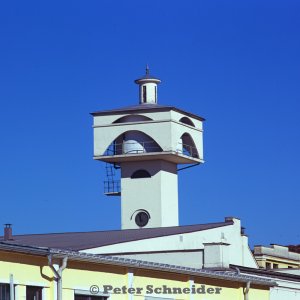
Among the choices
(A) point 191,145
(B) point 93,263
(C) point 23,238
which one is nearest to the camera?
(B) point 93,263

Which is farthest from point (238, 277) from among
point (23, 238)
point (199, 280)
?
point (23, 238)

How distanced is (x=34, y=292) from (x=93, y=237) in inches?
1163

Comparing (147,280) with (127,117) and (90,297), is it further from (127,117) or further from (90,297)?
(127,117)

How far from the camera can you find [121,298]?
38.8m

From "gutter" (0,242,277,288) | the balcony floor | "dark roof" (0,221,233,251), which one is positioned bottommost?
→ "gutter" (0,242,277,288)

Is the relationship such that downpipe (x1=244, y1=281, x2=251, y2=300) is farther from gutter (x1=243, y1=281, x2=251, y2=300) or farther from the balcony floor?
the balcony floor

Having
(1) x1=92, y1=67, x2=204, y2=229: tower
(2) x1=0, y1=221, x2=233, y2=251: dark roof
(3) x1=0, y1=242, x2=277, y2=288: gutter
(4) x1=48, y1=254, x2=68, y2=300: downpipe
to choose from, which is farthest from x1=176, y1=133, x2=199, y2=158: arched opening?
(4) x1=48, y1=254, x2=68, y2=300: downpipe

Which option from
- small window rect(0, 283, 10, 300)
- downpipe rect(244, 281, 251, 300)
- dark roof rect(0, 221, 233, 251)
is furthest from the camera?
dark roof rect(0, 221, 233, 251)

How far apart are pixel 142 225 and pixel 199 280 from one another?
40659mm

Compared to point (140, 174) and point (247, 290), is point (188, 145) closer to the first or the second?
point (140, 174)

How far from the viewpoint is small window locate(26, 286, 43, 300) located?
34.7m

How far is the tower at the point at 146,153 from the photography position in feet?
279

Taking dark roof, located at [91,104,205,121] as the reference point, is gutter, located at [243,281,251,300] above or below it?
below

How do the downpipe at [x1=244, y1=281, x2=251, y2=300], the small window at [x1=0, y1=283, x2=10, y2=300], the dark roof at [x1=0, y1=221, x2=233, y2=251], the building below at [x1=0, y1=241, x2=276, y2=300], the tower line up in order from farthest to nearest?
the tower, the dark roof at [x1=0, y1=221, x2=233, y2=251], the downpipe at [x1=244, y1=281, x2=251, y2=300], the building below at [x1=0, y1=241, x2=276, y2=300], the small window at [x1=0, y1=283, x2=10, y2=300]
